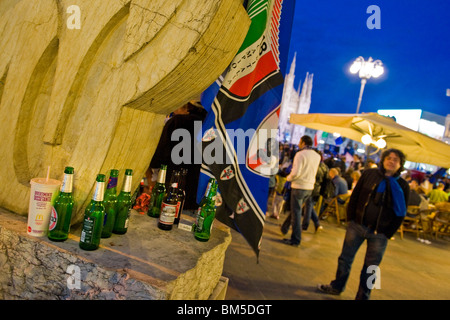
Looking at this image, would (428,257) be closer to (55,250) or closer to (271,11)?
(271,11)

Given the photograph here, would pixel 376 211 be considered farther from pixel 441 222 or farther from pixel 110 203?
pixel 441 222

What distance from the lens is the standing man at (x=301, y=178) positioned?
18.9ft

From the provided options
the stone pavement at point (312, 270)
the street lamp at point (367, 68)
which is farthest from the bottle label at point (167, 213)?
the street lamp at point (367, 68)

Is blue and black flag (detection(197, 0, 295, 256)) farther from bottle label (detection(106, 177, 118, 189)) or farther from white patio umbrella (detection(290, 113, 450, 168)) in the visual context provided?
white patio umbrella (detection(290, 113, 450, 168))

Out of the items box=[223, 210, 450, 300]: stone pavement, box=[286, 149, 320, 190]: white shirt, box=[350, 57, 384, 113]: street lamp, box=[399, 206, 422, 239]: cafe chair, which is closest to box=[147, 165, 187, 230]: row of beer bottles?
box=[223, 210, 450, 300]: stone pavement

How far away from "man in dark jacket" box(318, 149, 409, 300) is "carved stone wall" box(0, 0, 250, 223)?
9.25 feet

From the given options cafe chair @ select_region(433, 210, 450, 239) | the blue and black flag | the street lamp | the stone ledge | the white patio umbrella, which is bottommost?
cafe chair @ select_region(433, 210, 450, 239)

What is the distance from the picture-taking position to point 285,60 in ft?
7.49

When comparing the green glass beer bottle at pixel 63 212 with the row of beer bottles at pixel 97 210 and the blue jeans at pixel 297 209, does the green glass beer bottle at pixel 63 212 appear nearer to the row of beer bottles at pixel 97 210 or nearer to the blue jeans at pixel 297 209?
the row of beer bottles at pixel 97 210

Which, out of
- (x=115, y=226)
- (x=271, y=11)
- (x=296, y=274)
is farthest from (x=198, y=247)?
(x=296, y=274)

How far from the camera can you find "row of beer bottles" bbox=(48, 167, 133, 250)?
5.31 ft

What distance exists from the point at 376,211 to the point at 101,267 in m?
3.20

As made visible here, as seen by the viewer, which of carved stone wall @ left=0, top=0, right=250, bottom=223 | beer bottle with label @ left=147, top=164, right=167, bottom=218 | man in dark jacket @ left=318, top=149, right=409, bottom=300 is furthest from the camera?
man in dark jacket @ left=318, top=149, right=409, bottom=300

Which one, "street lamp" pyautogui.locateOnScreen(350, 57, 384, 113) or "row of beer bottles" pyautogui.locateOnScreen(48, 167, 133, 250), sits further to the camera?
"street lamp" pyautogui.locateOnScreen(350, 57, 384, 113)
